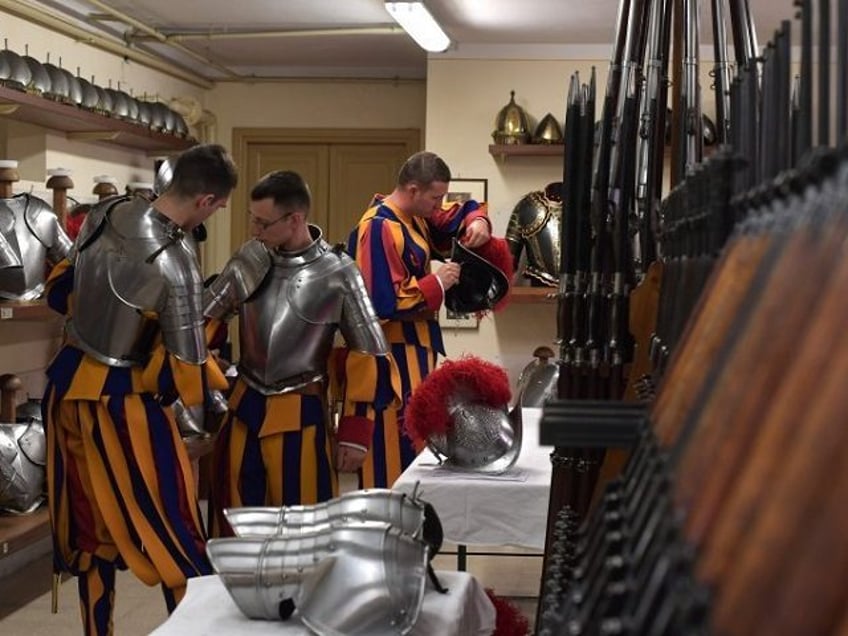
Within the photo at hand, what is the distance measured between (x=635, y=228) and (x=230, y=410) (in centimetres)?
186

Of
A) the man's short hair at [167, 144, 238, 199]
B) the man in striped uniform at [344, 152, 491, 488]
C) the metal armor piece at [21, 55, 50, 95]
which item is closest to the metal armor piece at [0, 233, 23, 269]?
the metal armor piece at [21, 55, 50, 95]

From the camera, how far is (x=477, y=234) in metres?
4.76

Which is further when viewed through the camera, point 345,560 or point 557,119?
point 557,119

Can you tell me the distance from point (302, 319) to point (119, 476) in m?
0.71

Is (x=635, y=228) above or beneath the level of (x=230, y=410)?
above

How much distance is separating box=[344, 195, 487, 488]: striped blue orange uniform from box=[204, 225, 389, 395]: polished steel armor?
0.56 metres

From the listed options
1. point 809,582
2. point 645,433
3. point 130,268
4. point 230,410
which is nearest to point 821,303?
point 809,582

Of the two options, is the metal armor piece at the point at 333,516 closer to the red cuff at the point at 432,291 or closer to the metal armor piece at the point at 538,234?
the red cuff at the point at 432,291

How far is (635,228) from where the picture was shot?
234 centimetres

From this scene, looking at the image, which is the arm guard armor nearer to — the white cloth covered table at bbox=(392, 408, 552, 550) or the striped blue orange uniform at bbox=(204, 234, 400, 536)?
the striped blue orange uniform at bbox=(204, 234, 400, 536)

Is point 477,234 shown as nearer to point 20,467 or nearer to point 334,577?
point 20,467

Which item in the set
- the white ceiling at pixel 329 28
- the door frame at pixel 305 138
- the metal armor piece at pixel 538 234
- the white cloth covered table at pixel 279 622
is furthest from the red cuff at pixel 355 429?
the door frame at pixel 305 138

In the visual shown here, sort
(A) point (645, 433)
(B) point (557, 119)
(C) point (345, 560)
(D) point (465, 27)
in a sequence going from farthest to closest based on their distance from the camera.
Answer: (B) point (557, 119)
(D) point (465, 27)
(C) point (345, 560)
(A) point (645, 433)

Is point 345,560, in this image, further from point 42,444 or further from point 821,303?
point 42,444
